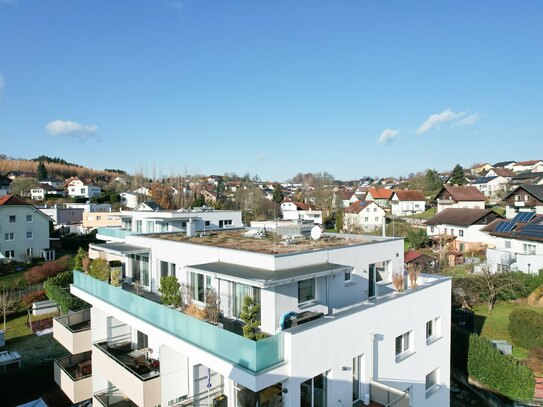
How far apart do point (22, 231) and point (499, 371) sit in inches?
2039

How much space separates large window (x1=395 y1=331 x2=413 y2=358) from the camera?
12.5 m

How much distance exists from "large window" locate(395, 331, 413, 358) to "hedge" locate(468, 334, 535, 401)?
786 cm

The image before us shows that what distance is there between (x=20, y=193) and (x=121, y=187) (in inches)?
934

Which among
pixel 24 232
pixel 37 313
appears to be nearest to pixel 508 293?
pixel 37 313

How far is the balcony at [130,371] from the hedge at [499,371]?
15340 millimetres

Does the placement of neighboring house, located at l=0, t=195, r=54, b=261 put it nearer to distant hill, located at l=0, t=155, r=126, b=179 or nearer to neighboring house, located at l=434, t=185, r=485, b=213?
neighboring house, located at l=434, t=185, r=485, b=213

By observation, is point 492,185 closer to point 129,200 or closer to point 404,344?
point 129,200

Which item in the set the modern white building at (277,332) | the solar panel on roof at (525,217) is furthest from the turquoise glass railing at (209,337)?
the solar panel on roof at (525,217)

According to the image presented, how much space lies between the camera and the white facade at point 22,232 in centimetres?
4681

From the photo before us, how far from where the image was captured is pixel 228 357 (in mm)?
8703

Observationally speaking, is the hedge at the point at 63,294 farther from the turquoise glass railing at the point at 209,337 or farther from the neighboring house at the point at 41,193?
the neighboring house at the point at 41,193

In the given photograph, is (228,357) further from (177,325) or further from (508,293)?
(508,293)

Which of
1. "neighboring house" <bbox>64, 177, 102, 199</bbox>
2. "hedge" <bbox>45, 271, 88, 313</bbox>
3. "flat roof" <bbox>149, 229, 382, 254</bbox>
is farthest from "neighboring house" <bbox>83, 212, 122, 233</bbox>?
"flat roof" <bbox>149, 229, 382, 254</bbox>

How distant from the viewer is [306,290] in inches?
452
